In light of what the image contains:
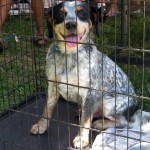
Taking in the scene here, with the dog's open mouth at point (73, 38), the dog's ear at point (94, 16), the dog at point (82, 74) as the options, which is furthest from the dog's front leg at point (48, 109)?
the dog's ear at point (94, 16)

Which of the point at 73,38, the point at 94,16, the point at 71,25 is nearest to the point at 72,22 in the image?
the point at 71,25

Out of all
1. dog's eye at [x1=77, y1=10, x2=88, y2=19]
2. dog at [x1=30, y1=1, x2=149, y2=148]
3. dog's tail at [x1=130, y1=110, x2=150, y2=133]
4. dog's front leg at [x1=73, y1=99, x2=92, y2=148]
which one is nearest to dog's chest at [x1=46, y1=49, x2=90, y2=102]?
dog at [x1=30, y1=1, x2=149, y2=148]

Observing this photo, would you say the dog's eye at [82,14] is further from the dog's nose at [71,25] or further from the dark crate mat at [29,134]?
the dark crate mat at [29,134]

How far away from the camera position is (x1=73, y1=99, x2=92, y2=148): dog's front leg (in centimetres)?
267

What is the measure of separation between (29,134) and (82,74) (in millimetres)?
649

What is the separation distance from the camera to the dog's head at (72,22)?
2529 mm

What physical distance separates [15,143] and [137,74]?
5.35 ft

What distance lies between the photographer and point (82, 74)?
269 centimetres

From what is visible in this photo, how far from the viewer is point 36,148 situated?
8.92ft

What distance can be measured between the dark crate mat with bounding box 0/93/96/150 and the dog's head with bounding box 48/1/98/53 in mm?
489

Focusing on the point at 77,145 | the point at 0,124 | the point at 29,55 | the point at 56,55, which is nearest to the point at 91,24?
the point at 56,55

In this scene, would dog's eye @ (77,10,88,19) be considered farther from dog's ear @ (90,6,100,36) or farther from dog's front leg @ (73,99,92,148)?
dog's front leg @ (73,99,92,148)

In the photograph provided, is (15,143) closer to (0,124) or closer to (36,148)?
(36,148)

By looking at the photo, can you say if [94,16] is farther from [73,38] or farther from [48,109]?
[48,109]
